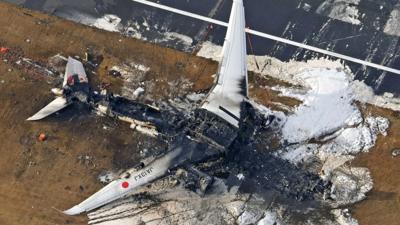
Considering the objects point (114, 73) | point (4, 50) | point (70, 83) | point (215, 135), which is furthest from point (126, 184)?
→ point (4, 50)

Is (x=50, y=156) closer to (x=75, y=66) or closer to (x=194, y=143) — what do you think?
(x=75, y=66)

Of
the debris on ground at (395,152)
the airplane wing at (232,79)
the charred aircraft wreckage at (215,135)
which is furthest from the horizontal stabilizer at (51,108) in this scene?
the debris on ground at (395,152)

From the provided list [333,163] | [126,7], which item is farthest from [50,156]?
[333,163]

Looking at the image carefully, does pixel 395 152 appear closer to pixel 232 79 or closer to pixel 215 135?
pixel 232 79

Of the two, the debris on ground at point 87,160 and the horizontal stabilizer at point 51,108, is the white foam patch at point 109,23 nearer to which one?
the horizontal stabilizer at point 51,108

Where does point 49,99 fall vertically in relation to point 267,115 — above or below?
below

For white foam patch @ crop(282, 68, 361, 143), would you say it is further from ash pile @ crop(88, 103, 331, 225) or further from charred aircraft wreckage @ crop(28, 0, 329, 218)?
ash pile @ crop(88, 103, 331, 225)
